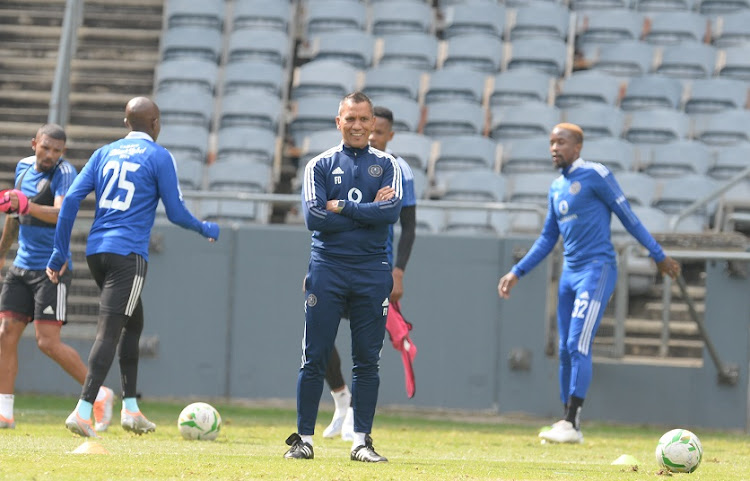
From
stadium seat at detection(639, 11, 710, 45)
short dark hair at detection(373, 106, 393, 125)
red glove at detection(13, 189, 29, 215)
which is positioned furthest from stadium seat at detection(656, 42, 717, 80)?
red glove at detection(13, 189, 29, 215)

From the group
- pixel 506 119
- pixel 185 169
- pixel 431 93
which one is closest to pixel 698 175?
pixel 506 119

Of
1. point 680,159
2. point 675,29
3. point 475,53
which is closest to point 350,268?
point 680,159

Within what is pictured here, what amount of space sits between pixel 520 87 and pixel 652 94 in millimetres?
1672

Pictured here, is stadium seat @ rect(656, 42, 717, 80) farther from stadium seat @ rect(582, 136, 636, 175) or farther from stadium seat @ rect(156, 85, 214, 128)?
stadium seat @ rect(156, 85, 214, 128)

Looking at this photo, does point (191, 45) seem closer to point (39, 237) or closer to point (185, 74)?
point (185, 74)

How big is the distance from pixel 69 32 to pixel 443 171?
4647 mm

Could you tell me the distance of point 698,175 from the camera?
14.3 metres

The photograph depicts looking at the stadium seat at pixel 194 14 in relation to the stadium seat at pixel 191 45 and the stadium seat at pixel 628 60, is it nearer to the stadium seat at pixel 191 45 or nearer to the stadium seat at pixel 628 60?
the stadium seat at pixel 191 45

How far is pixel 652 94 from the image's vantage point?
15.7 metres

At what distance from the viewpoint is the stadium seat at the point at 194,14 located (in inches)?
648

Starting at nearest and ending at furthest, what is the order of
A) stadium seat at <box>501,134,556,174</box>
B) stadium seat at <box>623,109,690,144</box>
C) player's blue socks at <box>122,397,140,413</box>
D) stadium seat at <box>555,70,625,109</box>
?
player's blue socks at <box>122,397,140,413</box> → stadium seat at <box>501,134,556,174</box> → stadium seat at <box>623,109,690,144</box> → stadium seat at <box>555,70,625,109</box>

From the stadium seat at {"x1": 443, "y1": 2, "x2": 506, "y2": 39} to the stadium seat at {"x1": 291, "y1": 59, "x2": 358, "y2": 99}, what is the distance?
1800 millimetres

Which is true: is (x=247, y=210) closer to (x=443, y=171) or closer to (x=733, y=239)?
(x=443, y=171)

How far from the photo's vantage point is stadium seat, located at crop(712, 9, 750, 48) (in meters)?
16.9
